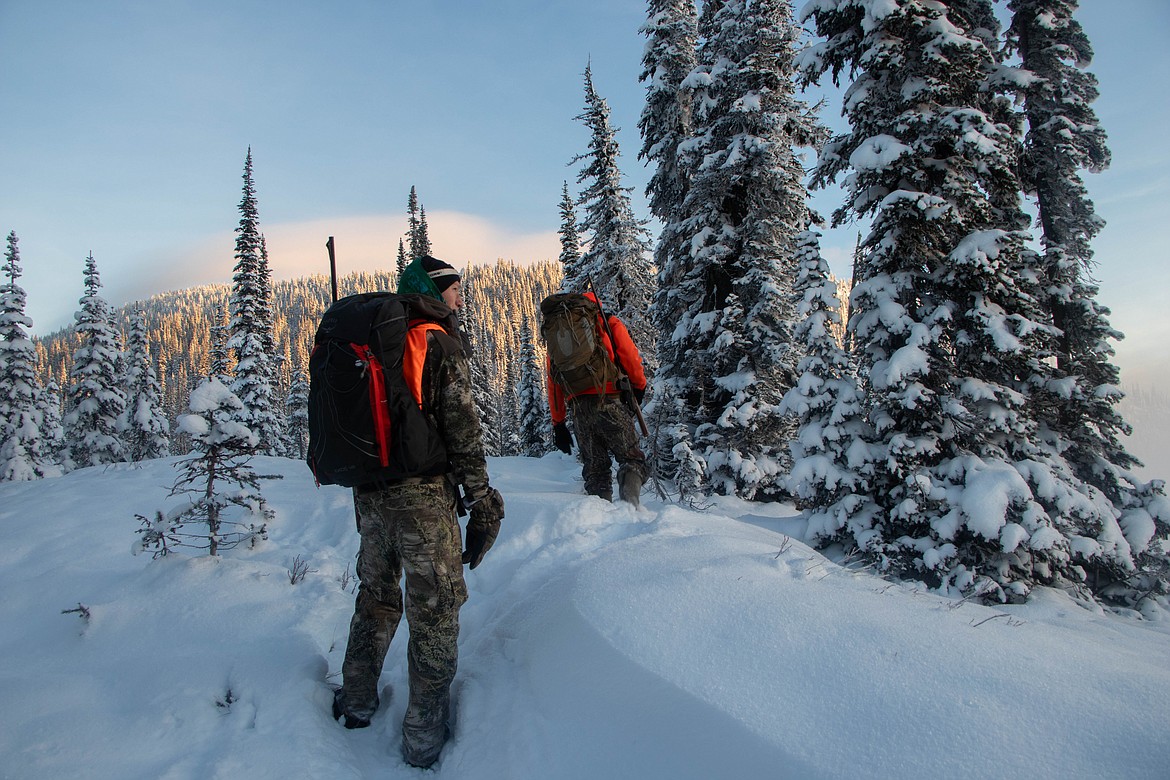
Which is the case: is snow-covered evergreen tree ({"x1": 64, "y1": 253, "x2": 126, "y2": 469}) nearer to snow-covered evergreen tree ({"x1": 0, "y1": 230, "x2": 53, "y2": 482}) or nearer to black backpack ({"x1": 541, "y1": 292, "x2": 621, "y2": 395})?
snow-covered evergreen tree ({"x1": 0, "y1": 230, "x2": 53, "y2": 482})

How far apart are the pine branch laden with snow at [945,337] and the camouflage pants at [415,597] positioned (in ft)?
20.2

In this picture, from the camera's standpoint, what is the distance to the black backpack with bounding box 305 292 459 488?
9.66ft

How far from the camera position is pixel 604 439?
6.55 m

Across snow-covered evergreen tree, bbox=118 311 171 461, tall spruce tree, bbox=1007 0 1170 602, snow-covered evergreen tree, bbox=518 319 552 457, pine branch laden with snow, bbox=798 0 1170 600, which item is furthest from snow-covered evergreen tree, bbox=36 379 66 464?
tall spruce tree, bbox=1007 0 1170 602

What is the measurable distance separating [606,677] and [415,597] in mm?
1124

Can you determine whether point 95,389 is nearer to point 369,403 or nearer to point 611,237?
point 611,237

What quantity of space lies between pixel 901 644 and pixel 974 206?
7.10 metres

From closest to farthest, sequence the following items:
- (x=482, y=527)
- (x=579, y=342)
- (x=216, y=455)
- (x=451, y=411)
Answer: (x=451, y=411) → (x=482, y=527) → (x=216, y=455) → (x=579, y=342)

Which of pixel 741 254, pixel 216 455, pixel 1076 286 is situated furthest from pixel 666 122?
pixel 216 455

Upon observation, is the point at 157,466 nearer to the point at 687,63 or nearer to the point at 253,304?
the point at 687,63

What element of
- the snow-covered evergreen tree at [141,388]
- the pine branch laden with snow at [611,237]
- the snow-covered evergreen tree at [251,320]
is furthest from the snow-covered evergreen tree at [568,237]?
the snow-covered evergreen tree at [141,388]

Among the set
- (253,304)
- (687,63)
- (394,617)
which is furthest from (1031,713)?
(253,304)

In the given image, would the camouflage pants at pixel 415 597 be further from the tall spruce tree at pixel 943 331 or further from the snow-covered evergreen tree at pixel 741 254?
the snow-covered evergreen tree at pixel 741 254

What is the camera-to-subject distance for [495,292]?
199000mm
